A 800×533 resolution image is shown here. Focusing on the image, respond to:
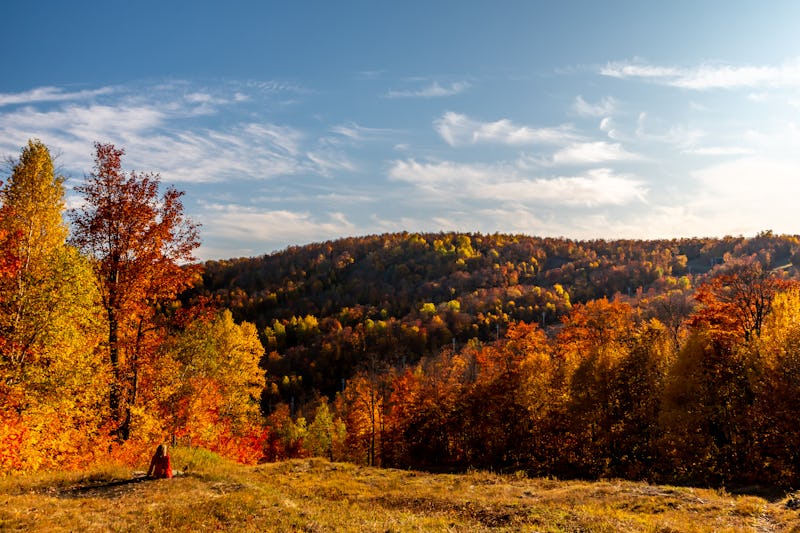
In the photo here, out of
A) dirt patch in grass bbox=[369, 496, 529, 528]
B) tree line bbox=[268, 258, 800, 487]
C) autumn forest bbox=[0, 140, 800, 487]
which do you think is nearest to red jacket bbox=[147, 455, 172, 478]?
autumn forest bbox=[0, 140, 800, 487]

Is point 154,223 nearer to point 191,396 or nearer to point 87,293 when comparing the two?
point 87,293

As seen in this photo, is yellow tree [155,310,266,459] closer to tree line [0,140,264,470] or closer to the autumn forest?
the autumn forest

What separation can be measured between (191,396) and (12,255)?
16718 mm

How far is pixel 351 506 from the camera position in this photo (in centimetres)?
1864

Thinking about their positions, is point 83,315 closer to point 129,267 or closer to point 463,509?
point 129,267

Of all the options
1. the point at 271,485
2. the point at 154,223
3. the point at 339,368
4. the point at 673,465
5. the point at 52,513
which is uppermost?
the point at 154,223

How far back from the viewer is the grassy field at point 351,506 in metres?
14.2

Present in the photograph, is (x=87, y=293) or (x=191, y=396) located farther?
(x=191, y=396)

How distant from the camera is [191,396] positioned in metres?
35.4

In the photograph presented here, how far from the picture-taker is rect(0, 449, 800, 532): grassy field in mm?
14219

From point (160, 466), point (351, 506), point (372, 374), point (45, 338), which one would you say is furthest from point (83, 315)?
point (372, 374)

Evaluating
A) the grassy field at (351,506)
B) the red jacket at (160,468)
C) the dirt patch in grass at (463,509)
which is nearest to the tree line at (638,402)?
the grassy field at (351,506)

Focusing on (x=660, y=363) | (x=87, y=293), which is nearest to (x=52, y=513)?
(x=87, y=293)

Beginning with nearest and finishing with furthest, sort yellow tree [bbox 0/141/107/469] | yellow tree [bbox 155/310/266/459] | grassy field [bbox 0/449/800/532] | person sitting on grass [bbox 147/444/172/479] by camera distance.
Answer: grassy field [bbox 0/449/800/532] → person sitting on grass [bbox 147/444/172/479] → yellow tree [bbox 0/141/107/469] → yellow tree [bbox 155/310/266/459]
